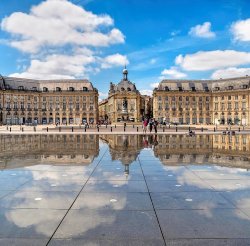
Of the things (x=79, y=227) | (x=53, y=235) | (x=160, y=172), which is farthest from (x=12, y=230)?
(x=160, y=172)

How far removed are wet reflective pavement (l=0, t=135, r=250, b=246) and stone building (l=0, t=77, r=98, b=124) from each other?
378 feet

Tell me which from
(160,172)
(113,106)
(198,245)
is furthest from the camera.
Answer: (113,106)

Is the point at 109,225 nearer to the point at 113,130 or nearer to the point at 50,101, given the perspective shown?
the point at 113,130

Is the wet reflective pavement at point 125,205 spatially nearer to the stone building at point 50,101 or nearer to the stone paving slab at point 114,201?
the stone paving slab at point 114,201

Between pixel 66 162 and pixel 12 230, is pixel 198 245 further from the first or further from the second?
pixel 66 162

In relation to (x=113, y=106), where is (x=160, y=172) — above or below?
below

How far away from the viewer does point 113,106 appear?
141m

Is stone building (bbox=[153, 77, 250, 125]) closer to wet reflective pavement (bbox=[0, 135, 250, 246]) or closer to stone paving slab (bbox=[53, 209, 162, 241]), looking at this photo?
wet reflective pavement (bbox=[0, 135, 250, 246])

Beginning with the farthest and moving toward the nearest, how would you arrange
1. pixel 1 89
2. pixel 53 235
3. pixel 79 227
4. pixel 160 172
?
pixel 1 89 < pixel 160 172 < pixel 79 227 < pixel 53 235

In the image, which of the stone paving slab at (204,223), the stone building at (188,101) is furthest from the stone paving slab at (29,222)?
the stone building at (188,101)

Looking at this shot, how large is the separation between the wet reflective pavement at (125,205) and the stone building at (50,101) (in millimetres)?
115192

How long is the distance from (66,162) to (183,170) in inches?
248

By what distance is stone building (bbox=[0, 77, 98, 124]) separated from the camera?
405ft

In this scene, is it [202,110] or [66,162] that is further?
[202,110]
